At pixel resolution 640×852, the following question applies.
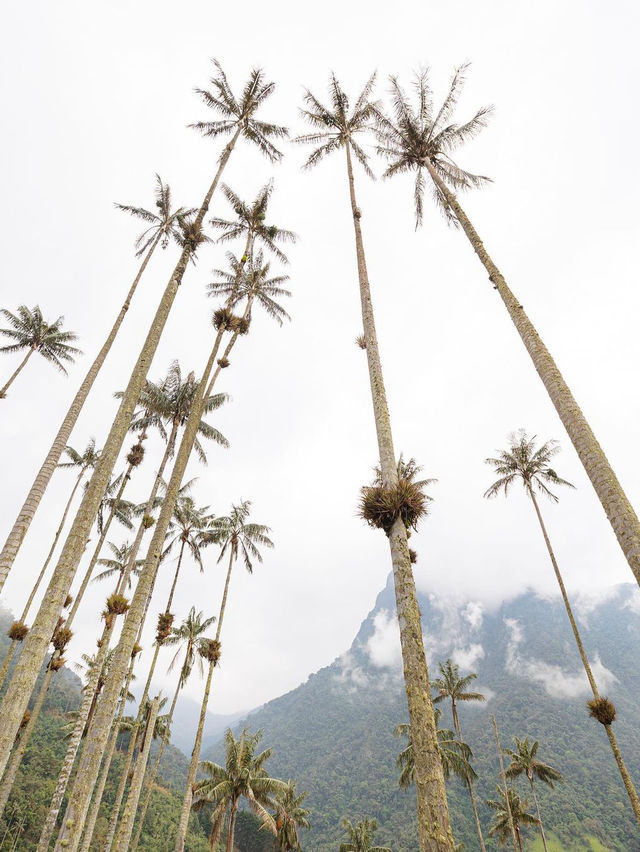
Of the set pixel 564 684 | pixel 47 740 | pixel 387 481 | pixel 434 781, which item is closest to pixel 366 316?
pixel 387 481

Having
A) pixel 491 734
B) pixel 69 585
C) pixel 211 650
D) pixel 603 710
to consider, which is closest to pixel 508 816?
pixel 603 710

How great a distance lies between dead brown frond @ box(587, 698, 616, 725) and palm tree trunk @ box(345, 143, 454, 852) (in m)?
17.5

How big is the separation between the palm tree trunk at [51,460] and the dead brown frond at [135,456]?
32.9 feet

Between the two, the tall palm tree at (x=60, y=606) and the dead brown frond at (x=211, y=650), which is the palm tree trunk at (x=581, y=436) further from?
the dead brown frond at (x=211, y=650)

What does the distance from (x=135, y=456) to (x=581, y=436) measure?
→ 2320cm

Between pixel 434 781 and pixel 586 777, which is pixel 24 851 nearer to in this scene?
pixel 434 781

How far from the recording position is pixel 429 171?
1496 centimetres

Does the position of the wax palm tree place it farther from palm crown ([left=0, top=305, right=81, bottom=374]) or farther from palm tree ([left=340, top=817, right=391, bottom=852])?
palm crown ([left=0, top=305, right=81, bottom=374])

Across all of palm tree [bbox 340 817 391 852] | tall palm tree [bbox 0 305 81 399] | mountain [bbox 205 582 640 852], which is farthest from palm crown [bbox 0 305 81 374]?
mountain [bbox 205 582 640 852]

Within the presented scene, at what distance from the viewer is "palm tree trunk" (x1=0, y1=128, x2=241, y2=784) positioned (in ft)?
24.8

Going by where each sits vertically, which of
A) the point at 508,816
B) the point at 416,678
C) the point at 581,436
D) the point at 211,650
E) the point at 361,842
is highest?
the point at 211,650

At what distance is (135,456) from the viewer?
2502 cm

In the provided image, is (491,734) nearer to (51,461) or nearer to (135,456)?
(135,456)

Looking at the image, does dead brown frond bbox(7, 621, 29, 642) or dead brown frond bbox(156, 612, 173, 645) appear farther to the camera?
dead brown frond bbox(156, 612, 173, 645)
